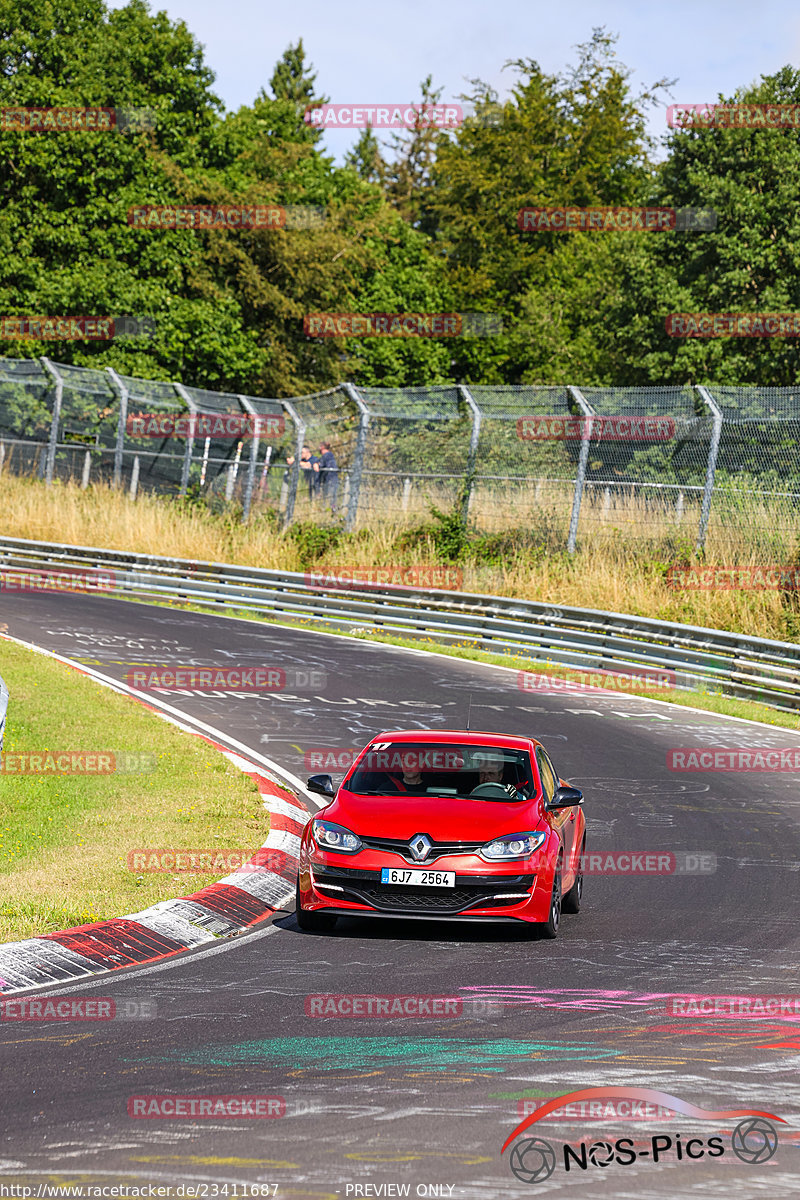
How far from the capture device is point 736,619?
74.8 ft

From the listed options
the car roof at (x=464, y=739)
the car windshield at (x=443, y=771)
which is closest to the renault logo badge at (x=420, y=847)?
the car windshield at (x=443, y=771)

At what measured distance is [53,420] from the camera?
34344mm

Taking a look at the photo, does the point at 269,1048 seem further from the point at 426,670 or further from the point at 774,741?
the point at 426,670

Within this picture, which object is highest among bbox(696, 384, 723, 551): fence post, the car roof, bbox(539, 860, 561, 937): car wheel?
bbox(696, 384, 723, 551): fence post

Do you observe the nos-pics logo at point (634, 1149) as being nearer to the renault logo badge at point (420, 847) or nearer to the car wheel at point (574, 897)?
the renault logo badge at point (420, 847)

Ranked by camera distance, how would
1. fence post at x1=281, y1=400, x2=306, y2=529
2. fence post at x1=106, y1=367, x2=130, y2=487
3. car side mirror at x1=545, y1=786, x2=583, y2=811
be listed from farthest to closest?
fence post at x1=106, y1=367, x2=130, y2=487
fence post at x1=281, y1=400, x2=306, y2=529
car side mirror at x1=545, y1=786, x2=583, y2=811

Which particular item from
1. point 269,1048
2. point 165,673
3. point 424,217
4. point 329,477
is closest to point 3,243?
point 329,477

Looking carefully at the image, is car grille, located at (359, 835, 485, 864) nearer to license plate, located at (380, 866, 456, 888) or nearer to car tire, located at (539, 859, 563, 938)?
license plate, located at (380, 866, 456, 888)

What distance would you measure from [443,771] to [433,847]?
1.41 metres

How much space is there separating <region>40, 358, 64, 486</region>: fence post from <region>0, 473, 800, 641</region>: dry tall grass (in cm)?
97

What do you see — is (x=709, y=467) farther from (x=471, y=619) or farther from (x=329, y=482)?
(x=329, y=482)

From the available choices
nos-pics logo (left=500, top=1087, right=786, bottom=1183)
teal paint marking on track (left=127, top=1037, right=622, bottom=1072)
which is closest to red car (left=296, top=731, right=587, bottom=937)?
teal paint marking on track (left=127, top=1037, right=622, bottom=1072)

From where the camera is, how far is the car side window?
9898 mm

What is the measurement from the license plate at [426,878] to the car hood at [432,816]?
0.22 metres
